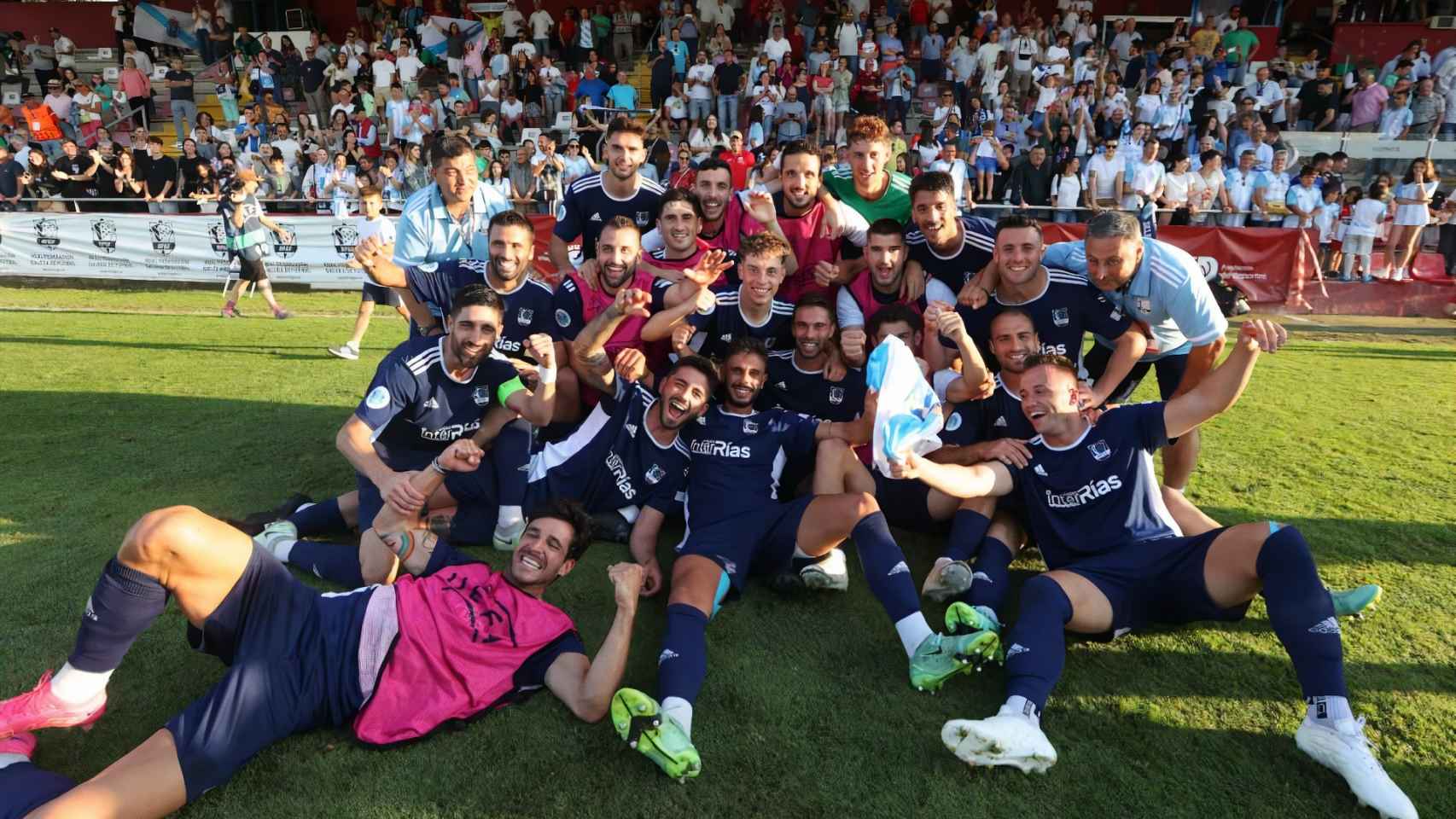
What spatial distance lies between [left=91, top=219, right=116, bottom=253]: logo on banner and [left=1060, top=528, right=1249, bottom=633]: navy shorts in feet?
55.4

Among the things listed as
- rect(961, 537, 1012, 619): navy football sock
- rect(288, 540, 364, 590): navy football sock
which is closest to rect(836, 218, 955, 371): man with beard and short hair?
rect(961, 537, 1012, 619): navy football sock

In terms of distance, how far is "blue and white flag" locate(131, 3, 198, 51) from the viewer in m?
21.8

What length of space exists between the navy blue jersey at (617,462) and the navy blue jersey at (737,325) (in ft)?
2.09

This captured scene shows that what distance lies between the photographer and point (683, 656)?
10.9 ft

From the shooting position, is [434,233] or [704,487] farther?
[434,233]

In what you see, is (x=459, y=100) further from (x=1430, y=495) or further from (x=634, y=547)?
(x=1430, y=495)

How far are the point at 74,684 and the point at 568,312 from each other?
333cm

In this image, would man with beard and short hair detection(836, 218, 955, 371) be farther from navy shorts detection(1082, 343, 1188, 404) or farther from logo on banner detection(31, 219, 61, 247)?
logo on banner detection(31, 219, 61, 247)

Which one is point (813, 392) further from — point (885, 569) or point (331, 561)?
point (331, 561)

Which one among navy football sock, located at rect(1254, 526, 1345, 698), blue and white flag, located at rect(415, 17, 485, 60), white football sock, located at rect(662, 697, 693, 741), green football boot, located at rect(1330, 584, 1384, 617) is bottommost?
white football sock, located at rect(662, 697, 693, 741)

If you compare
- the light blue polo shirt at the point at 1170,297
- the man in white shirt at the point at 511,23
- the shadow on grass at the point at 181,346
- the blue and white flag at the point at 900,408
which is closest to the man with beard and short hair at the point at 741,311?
the blue and white flag at the point at 900,408

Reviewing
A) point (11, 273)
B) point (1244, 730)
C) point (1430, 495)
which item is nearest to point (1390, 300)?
point (1430, 495)

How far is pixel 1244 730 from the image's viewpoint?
10.4 ft

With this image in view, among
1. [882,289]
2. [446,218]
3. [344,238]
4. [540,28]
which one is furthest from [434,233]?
[540,28]
